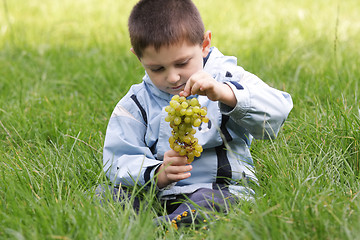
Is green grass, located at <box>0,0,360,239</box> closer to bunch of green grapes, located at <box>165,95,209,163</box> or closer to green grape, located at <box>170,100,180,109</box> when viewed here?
bunch of green grapes, located at <box>165,95,209,163</box>

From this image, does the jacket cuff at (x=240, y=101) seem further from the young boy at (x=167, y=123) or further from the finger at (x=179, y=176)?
the finger at (x=179, y=176)

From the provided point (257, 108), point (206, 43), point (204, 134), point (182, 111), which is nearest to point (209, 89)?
point (182, 111)

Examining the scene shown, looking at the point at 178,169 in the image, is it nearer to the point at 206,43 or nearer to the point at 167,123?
the point at 167,123

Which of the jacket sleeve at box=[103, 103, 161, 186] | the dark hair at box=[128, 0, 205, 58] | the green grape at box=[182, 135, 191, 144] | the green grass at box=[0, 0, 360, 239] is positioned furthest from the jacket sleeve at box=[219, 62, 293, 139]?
the jacket sleeve at box=[103, 103, 161, 186]

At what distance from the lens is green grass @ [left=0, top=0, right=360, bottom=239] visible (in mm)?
1867

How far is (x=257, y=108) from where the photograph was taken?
2.17 metres

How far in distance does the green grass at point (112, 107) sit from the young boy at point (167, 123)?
0.12 m

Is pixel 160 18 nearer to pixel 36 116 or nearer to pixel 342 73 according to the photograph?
pixel 36 116

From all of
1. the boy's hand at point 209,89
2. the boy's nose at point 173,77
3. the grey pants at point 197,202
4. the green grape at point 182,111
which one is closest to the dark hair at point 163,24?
the boy's nose at point 173,77

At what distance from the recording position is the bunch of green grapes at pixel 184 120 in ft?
6.51

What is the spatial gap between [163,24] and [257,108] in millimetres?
571

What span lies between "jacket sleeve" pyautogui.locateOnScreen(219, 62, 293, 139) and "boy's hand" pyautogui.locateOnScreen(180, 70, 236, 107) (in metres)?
0.03

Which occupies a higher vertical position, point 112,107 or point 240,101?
point 240,101

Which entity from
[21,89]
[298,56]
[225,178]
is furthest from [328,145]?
[21,89]
